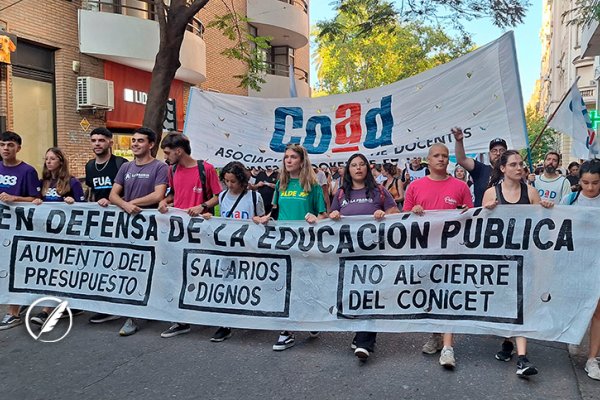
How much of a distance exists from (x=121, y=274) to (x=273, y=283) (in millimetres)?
1515

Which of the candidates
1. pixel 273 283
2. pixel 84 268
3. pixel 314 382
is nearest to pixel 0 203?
pixel 84 268

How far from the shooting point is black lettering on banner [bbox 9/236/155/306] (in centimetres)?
530

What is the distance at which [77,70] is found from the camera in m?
13.1

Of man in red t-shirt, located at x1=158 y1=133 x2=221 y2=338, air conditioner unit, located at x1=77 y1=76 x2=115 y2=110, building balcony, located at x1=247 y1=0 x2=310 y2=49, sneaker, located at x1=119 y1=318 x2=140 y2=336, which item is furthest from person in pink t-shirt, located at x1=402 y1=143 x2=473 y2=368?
building balcony, located at x1=247 y1=0 x2=310 y2=49

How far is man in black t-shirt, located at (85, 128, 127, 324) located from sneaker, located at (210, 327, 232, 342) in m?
1.26

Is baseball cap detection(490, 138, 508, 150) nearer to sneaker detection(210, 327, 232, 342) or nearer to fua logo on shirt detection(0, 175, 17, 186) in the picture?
sneaker detection(210, 327, 232, 342)

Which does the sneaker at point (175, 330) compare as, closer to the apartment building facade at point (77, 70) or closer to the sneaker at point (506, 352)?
the sneaker at point (506, 352)

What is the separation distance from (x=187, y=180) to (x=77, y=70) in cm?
910

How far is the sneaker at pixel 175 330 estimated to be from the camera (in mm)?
5148

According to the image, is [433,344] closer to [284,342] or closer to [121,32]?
[284,342]

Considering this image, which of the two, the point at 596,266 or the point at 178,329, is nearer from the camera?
the point at 596,266

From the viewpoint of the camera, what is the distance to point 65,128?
1285 centimetres

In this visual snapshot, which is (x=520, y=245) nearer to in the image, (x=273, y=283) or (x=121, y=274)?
(x=273, y=283)

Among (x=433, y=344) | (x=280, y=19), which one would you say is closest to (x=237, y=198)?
(x=433, y=344)
